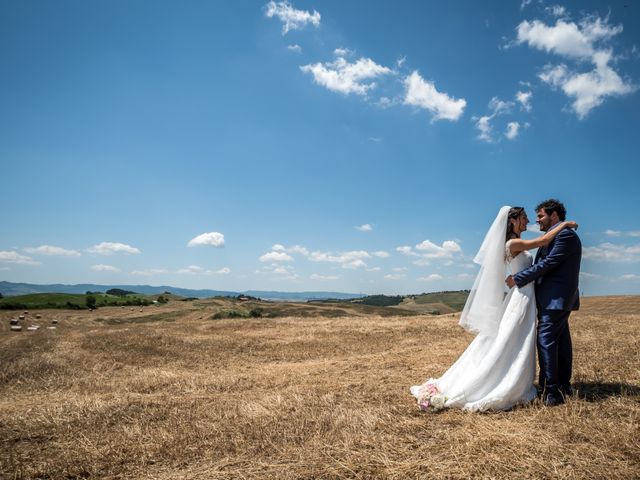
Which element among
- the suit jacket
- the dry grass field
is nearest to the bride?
the suit jacket

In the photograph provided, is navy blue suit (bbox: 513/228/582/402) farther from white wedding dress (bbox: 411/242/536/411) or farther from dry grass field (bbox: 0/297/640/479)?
dry grass field (bbox: 0/297/640/479)

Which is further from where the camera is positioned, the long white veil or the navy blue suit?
A: the long white veil

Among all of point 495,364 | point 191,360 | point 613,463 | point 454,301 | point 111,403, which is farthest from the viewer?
point 454,301

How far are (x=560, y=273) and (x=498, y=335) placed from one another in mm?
1558

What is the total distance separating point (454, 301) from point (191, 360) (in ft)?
395

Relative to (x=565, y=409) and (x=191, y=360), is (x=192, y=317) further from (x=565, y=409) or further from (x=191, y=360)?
(x=565, y=409)

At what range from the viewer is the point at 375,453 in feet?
15.1

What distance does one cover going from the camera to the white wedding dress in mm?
6273

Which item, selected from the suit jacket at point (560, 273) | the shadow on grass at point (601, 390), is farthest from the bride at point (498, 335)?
the shadow on grass at point (601, 390)

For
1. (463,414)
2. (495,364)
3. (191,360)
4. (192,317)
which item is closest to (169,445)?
(463,414)

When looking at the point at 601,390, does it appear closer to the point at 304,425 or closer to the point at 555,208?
the point at 555,208

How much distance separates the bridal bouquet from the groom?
1826 millimetres

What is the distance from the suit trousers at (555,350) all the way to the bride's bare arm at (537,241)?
3.89ft

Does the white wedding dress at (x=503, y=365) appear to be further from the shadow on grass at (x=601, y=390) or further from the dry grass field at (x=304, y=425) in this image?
the shadow on grass at (x=601, y=390)
